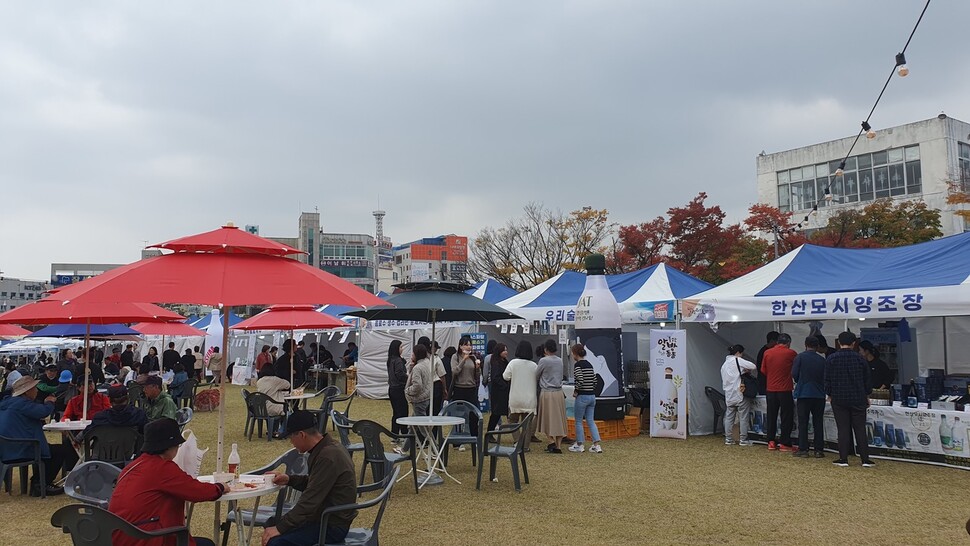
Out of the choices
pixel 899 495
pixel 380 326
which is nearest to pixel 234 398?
pixel 380 326

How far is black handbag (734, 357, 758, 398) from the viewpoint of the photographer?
10045mm

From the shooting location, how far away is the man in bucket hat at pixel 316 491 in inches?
→ 150

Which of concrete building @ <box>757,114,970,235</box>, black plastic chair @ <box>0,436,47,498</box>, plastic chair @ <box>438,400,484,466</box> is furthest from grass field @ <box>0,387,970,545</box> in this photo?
concrete building @ <box>757,114,970,235</box>

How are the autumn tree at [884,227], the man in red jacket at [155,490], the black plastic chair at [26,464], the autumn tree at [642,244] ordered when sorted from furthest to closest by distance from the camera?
the autumn tree at [642,244] → the autumn tree at [884,227] → the black plastic chair at [26,464] → the man in red jacket at [155,490]

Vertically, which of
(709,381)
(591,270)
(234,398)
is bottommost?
(234,398)

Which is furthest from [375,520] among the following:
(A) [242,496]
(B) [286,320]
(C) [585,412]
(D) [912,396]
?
(B) [286,320]

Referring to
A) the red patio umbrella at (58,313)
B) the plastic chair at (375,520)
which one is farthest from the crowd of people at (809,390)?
the red patio umbrella at (58,313)

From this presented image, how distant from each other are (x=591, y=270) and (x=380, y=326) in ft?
32.8

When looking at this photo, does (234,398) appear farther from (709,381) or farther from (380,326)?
(709,381)

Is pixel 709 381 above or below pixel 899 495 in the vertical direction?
above

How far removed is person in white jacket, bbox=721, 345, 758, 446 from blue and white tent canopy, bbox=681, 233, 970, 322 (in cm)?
70

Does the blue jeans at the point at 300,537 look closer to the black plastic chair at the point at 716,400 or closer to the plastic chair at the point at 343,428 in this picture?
the plastic chair at the point at 343,428

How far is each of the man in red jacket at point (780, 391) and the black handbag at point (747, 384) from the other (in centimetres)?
38

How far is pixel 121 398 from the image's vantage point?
21.1 feet
